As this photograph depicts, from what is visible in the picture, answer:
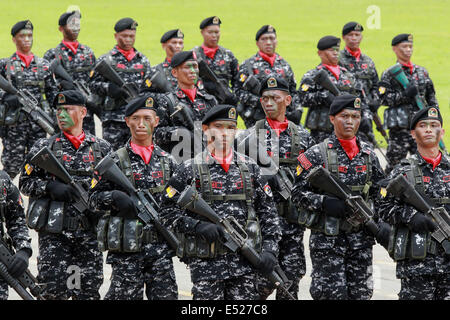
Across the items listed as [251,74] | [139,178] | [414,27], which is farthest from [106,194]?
[414,27]

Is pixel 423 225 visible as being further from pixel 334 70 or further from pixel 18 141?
pixel 18 141

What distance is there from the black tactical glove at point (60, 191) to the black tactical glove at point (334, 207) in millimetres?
2139

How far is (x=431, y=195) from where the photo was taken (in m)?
7.70

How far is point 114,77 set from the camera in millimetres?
11766

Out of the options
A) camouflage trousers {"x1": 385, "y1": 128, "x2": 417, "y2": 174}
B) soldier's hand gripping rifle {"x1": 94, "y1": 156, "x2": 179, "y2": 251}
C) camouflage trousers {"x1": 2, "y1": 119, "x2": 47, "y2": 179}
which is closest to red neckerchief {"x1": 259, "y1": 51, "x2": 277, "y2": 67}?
camouflage trousers {"x1": 385, "y1": 128, "x2": 417, "y2": 174}

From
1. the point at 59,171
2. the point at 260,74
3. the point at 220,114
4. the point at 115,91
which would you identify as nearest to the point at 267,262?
the point at 220,114

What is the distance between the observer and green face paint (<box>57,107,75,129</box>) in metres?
8.41

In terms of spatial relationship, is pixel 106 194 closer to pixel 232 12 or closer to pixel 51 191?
pixel 51 191

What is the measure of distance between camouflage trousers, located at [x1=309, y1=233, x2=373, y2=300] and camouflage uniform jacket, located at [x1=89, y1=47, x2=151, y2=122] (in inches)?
180

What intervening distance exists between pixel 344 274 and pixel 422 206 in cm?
96

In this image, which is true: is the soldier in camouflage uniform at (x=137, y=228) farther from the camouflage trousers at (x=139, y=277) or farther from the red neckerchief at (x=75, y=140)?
the red neckerchief at (x=75, y=140)

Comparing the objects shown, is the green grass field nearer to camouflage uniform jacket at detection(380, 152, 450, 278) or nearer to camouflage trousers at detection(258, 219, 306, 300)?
camouflage trousers at detection(258, 219, 306, 300)

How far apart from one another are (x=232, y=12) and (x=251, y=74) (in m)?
26.7

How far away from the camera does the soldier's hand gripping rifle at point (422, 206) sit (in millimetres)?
7531
